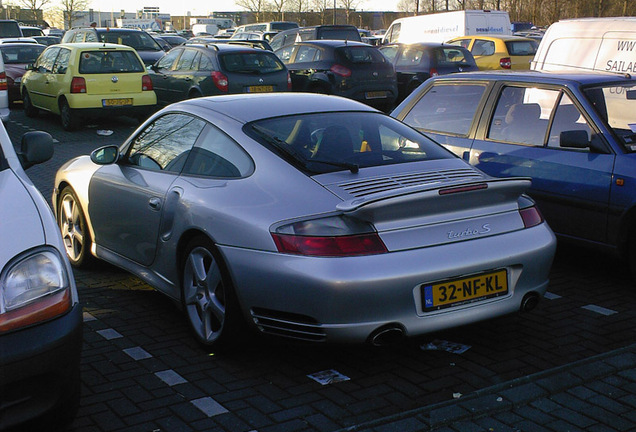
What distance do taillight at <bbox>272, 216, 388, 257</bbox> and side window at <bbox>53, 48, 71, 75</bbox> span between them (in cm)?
1305

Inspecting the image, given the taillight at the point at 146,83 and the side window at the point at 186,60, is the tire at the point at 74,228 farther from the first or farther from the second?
the side window at the point at 186,60

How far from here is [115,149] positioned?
5848 mm

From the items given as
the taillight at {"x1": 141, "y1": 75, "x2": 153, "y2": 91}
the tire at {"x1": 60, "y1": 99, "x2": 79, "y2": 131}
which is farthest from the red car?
the taillight at {"x1": 141, "y1": 75, "x2": 153, "y2": 91}

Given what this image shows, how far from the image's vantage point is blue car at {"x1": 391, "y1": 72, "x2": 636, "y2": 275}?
589 centimetres

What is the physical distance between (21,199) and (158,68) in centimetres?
1435

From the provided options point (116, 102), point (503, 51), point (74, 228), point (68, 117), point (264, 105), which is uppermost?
point (264, 105)

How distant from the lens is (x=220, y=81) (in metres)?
15.6

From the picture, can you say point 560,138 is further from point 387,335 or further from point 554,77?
point 387,335

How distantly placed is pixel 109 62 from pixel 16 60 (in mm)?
6421

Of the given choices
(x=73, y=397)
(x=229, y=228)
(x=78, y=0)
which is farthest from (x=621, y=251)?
(x=78, y=0)

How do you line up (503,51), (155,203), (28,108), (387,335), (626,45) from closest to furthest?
(387,335) → (155,203) → (626,45) → (28,108) → (503,51)

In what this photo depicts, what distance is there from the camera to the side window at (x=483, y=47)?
2225cm

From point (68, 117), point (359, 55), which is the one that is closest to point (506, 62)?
point (359, 55)

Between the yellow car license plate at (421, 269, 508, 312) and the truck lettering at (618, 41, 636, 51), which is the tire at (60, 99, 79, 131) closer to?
the truck lettering at (618, 41, 636, 51)
